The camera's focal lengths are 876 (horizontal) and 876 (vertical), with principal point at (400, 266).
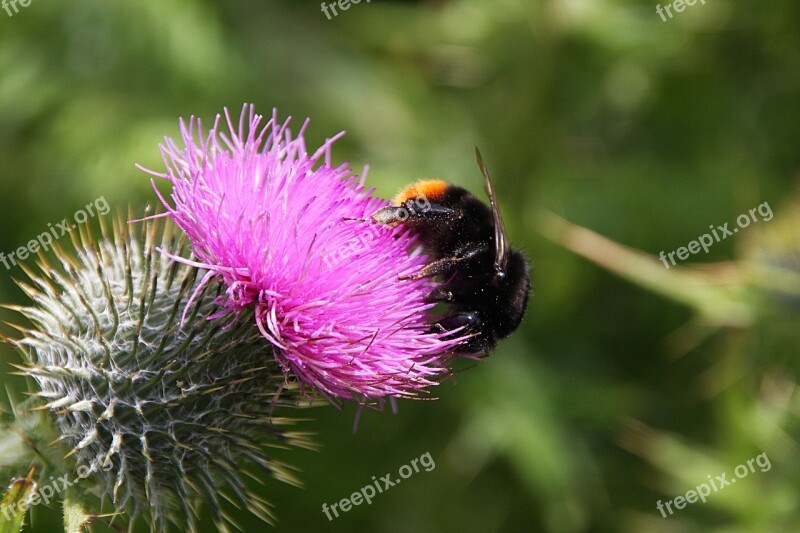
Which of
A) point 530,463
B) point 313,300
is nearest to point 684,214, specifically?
point 530,463

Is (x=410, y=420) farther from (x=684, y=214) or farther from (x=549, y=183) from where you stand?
(x=684, y=214)

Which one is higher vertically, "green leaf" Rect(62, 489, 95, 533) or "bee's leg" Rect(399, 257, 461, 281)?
"bee's leg" Rect(399, 257, 461, 281)
